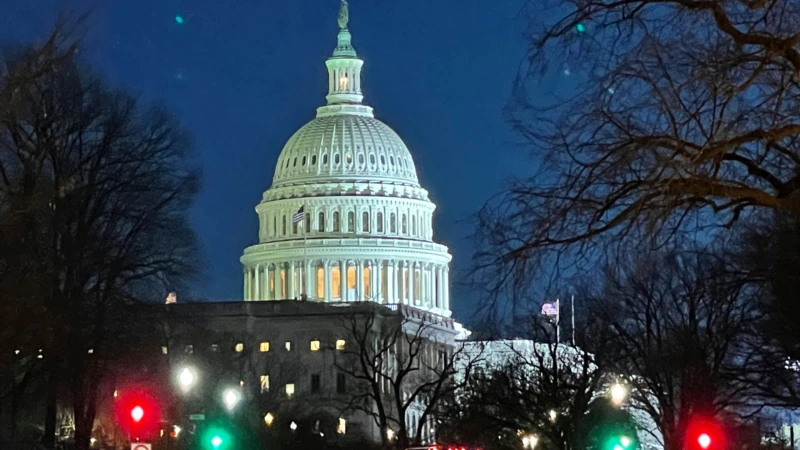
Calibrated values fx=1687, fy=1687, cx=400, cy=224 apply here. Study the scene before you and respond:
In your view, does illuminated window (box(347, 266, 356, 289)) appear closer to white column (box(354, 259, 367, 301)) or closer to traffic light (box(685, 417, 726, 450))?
white column (box(354, 259, 367, 301))

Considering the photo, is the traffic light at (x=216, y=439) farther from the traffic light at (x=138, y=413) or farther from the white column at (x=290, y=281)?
the white column at (x=290, y=281)

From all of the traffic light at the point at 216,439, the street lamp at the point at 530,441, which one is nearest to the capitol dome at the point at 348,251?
the street lamp at the point at 530,441

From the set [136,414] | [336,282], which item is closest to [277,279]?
[336,282]

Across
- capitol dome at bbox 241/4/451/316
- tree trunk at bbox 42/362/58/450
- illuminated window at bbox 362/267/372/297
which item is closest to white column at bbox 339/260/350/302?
capitol dome at bbox 241/4/451/316

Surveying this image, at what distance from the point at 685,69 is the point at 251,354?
402ft

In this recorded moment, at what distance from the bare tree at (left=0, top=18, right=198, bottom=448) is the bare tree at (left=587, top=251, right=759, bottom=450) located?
13.1 meters

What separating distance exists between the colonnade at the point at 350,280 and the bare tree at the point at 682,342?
135642 mm

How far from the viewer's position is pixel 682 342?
45.4 meters

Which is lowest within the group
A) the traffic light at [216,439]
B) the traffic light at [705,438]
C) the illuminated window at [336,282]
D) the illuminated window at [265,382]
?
the traffic light at [705,438]

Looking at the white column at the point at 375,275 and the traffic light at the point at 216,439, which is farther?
the white column at the point at 375,275

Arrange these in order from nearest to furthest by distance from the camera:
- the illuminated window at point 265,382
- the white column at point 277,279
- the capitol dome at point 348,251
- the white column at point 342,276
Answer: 1. the illuminated window at point 265,382
2. the white column at point 342,276
3. the capitol dome at point 348,251
4. the white column at point 277,279

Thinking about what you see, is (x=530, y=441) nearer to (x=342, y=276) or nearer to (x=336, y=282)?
(x=342, y=276)

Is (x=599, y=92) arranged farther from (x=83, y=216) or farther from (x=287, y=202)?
(x=287, y=202)

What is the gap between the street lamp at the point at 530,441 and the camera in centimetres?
6671
